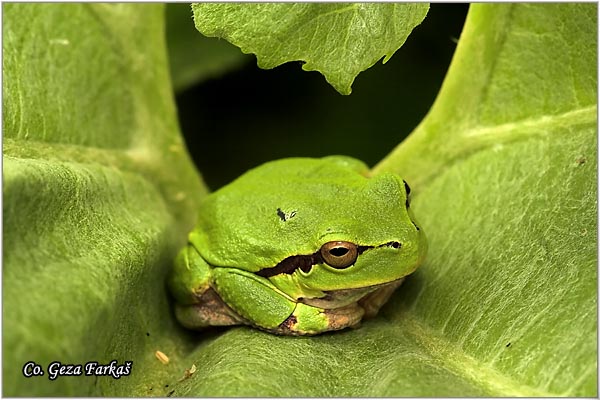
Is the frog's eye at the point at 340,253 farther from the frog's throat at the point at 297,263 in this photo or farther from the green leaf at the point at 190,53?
the green leaf at the point at 190,53

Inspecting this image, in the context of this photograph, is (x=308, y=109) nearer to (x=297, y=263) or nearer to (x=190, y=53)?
(x=190, y=53)

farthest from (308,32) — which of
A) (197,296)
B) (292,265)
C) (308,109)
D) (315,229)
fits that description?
(308,109)

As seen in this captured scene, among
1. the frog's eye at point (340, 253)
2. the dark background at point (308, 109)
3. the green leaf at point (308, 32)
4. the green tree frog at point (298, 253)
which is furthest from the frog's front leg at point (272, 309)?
the dark background at point (308, 109)

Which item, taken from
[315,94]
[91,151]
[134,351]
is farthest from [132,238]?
[315,94]

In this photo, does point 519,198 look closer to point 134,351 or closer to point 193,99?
point 134,351

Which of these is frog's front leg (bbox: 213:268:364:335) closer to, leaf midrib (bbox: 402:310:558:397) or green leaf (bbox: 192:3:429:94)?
leaf midrib (bbox: 402:310:558:397)

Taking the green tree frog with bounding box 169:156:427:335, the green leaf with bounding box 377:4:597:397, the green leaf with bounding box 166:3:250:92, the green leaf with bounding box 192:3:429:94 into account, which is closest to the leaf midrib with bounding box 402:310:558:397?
the green leaf with bounding box 377:4:597:397
